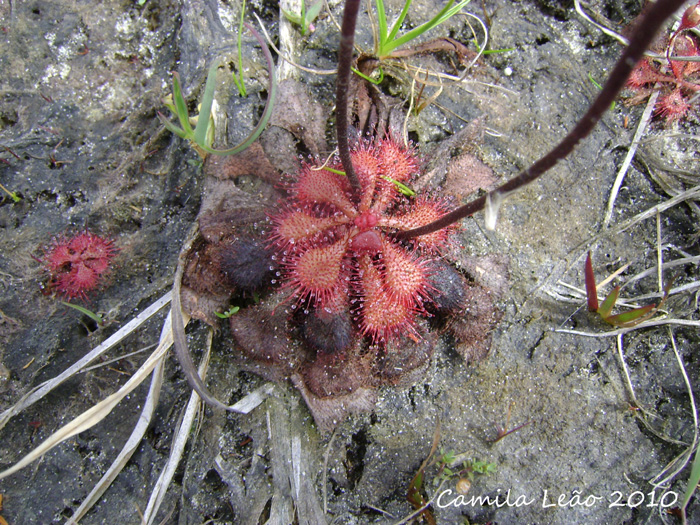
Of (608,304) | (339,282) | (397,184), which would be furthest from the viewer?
(608,304)

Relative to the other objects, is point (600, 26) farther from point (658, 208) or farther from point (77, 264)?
point (77, 264)

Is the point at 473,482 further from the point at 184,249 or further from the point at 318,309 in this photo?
the point at 184,249

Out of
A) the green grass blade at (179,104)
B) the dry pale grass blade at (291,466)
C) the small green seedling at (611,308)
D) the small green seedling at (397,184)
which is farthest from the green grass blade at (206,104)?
the small green seedling at (611,308)

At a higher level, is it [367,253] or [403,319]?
[367,253]

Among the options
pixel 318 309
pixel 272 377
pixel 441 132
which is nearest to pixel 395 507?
pixel 272 377

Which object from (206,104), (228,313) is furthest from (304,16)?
(228,313)

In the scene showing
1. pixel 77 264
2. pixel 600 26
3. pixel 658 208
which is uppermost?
pixel 600 26
